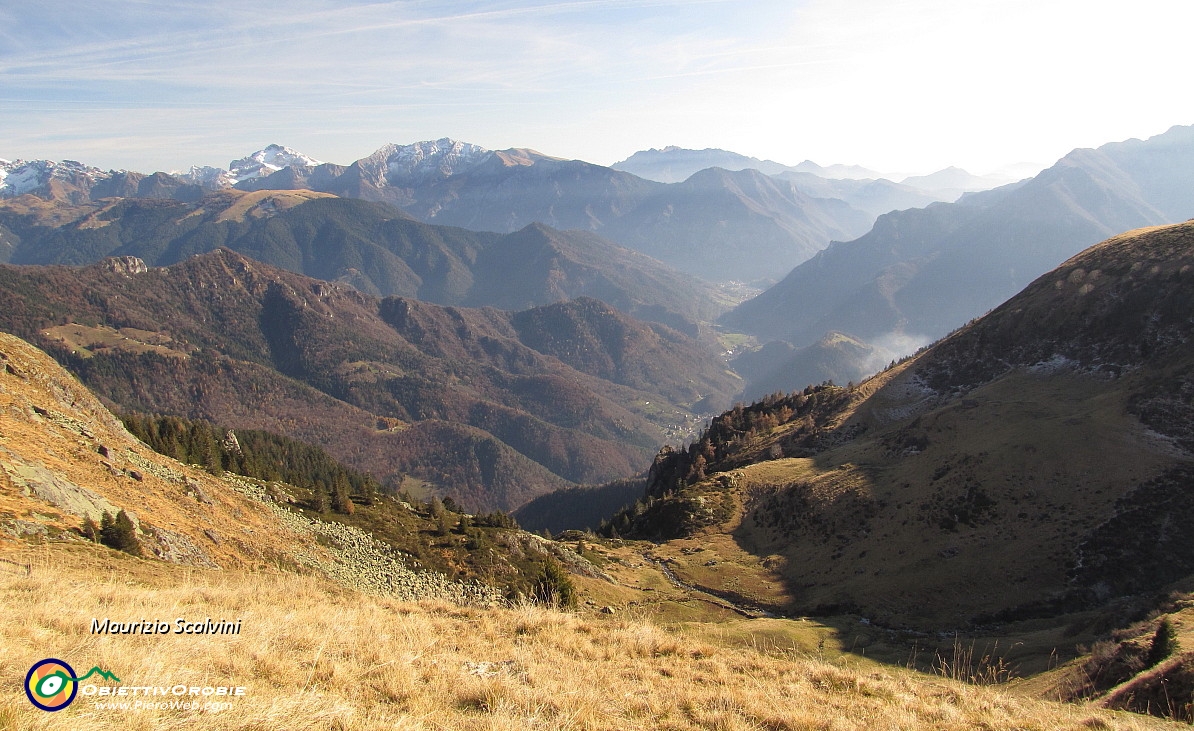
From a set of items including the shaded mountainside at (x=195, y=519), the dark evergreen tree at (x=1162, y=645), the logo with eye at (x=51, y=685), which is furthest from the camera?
the shaded mountainside at (x=195, y=519)

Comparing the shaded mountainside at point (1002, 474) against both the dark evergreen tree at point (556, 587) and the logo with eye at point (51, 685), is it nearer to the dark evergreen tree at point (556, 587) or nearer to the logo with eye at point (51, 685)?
the dark evergreen tree at point (556, 587)

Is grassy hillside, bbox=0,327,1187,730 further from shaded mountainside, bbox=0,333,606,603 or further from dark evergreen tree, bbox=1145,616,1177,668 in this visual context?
dark evergreen tree, bbox=1145,616,1177,668

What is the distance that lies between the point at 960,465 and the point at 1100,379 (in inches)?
1143

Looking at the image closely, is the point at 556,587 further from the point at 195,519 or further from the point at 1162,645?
the point at 1162,645

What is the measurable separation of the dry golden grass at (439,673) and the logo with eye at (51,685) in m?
0.19

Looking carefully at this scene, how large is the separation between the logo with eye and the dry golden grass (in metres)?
0.19

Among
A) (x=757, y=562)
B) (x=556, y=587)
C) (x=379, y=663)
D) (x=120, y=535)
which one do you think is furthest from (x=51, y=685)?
(x=757, y=562)

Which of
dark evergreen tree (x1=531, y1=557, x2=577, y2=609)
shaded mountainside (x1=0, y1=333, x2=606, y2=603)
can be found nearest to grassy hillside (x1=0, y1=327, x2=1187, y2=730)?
shaded mountainside (x1=0, y1=333, x2=606, y2=603)

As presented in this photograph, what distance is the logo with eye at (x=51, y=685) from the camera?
324 inches

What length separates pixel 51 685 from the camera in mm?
8641

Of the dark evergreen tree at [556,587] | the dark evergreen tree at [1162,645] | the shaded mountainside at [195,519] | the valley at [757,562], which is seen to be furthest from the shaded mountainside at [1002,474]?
the dark evergreen tree at [556,587]

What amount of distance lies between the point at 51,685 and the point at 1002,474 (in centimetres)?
8117

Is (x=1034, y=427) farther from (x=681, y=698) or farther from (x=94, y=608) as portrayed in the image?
(x=94, y=608)

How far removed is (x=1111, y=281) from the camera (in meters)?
94.5
